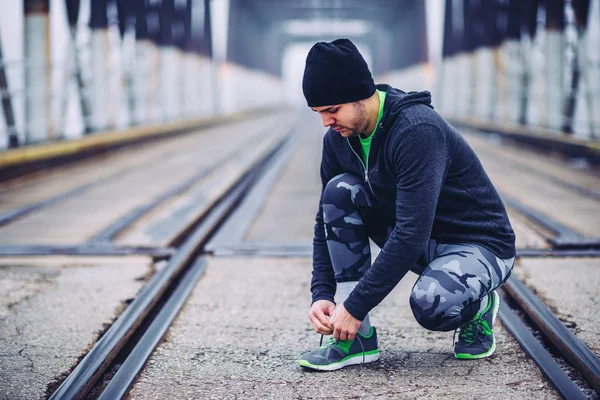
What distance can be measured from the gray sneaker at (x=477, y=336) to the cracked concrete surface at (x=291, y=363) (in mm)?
37

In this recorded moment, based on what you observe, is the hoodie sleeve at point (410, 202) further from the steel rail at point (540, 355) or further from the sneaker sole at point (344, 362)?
the steel rail at point (540, 355)

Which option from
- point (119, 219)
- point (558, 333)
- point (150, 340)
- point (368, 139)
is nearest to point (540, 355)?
point (558, 333)

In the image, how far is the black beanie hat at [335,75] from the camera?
2041mm

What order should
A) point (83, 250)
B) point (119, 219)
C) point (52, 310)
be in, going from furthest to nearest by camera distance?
point (119, 219) < point (83, 250) < point (52, 310)

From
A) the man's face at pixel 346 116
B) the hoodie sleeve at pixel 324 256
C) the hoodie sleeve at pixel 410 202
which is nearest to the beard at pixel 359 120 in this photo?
the man's face at pixel 346 116

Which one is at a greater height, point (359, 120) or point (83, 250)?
point (359, 120)

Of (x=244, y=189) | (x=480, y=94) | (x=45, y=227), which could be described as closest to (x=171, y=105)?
(x=480, y=94)

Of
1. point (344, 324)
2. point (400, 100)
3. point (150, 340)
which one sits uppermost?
point (400, 100)

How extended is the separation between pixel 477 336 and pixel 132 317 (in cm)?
148

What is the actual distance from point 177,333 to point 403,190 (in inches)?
50.1

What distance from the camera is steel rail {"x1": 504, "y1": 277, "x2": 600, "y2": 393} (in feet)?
7.45

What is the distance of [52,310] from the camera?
3.08m

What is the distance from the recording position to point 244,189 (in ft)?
22.9

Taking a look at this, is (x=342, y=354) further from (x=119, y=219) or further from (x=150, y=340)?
(x=119, y=219)
